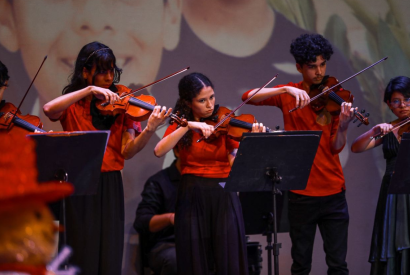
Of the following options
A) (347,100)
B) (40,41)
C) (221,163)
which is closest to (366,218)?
(347,100)

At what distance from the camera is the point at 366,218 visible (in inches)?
167

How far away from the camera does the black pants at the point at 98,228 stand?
2316 mm

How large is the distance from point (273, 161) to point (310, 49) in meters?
0.85

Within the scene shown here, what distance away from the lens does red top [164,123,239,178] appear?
267 centimetres

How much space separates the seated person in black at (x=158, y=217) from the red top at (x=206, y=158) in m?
0.71

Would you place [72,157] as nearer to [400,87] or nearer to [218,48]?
[400,87]

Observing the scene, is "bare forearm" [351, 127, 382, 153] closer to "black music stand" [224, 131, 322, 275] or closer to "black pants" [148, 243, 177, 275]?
"black music stand" [224, 131, 322, 275]

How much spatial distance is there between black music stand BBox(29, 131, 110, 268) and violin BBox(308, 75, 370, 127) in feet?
4.40

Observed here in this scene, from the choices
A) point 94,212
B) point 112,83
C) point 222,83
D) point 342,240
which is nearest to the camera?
point 94,212

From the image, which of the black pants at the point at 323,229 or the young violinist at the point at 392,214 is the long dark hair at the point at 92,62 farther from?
the young violinist at the point at 392,214

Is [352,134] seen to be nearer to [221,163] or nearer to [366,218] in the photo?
[366,218]

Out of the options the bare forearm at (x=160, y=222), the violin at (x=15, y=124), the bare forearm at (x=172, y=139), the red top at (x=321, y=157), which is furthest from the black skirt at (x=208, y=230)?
the violin at (x=15, y=124)

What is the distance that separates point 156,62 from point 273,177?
66.9 inches

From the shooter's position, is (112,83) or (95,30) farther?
(95,30)
